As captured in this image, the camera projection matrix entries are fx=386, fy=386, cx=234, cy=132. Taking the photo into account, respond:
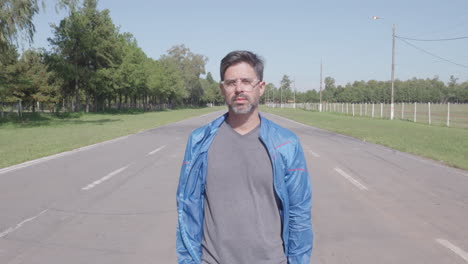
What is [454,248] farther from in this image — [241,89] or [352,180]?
[352,180]

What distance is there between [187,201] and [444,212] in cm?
508

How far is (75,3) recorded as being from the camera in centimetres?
2436

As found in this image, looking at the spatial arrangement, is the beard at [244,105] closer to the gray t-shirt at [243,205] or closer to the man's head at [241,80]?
the man's head at [241,80]

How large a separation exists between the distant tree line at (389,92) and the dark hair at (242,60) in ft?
414

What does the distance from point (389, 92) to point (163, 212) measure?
157 metres

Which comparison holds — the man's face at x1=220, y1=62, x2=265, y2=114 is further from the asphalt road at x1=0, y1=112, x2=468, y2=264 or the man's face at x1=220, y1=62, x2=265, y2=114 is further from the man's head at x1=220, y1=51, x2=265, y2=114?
the asphalt road at x1=0, y1=112, x2=468, y2=264

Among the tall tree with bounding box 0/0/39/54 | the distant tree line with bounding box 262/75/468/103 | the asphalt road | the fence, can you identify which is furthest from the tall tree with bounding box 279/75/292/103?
the asphalt road

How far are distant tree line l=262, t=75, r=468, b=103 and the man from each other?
12611cm

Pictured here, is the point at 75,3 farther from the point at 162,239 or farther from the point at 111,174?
the point at 162,239

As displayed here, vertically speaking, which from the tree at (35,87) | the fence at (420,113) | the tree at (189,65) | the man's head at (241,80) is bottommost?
the fence at (420,113)

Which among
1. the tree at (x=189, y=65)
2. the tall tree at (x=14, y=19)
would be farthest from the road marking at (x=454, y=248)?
the tree at (x=189, y=65)

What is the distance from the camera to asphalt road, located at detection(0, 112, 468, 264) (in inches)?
170

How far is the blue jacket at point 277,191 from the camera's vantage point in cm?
222

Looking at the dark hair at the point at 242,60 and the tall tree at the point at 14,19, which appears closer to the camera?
the dark hair at the point at 242,60
